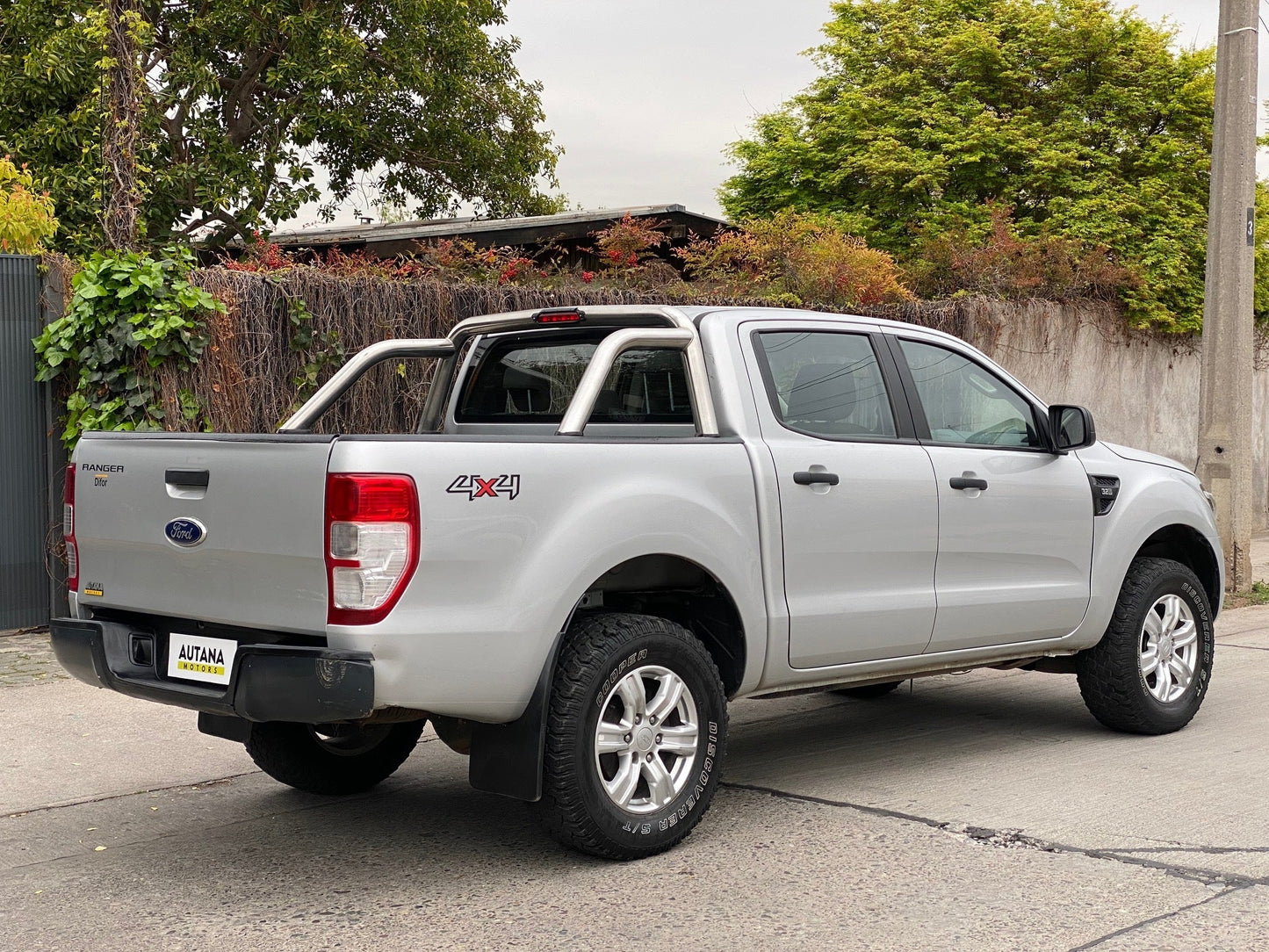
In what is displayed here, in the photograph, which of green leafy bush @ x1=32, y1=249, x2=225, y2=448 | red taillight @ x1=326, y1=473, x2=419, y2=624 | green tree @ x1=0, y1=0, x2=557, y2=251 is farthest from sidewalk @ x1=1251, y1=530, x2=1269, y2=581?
green tree @ x1=0, y1=0, x2=557, y2=251

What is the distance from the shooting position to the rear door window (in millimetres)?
5758

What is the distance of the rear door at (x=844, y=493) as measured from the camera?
547 centimetres

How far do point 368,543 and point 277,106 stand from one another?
63.7 ft

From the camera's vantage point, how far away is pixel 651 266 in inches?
547

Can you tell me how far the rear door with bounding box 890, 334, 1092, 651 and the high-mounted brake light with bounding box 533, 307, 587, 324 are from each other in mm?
1426

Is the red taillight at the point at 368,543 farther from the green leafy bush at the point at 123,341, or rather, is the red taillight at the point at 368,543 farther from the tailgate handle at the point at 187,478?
the green leafy bush at the point at 123,341

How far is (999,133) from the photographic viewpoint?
73.8 ft

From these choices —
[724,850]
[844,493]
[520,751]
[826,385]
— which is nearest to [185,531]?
[520,751]

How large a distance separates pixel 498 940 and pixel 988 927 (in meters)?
1.45

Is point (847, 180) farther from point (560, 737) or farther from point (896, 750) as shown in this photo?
point (560, 737)

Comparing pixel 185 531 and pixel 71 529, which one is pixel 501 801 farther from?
pixel 71 529

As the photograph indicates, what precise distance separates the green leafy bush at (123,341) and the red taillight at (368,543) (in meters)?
5.23

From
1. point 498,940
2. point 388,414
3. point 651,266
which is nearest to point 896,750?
point 498,940

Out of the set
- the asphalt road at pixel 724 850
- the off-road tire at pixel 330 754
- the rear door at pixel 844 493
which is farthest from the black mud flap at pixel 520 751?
the rear door at pixel 844 493
